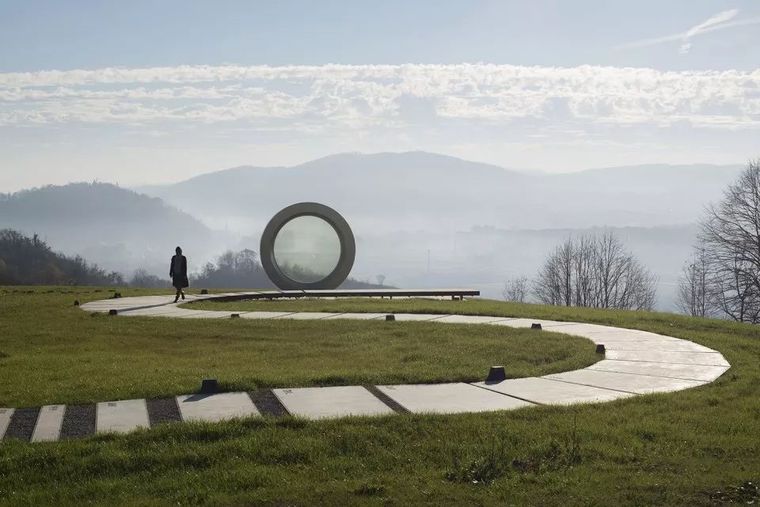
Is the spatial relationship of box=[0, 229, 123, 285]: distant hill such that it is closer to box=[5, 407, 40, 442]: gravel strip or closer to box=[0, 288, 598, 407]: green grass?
box=[0, 288, 598, 407]: green grass

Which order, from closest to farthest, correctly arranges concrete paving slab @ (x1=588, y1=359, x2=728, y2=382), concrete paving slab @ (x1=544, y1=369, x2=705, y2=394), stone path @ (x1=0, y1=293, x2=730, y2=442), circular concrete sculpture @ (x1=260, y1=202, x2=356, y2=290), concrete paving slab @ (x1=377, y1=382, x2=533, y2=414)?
stone path @ (x1=0, y1=293, x2=730, y2=442) < concrete paving slab @ (x1=377, y1=382, x2=533, y2=414) < concrete paving slab @ (x1=544, y1=369, x2=705, y2=394) < concrete paving slab @ (x1=588, y1=359, x2=728, y2=382) < circular concrete sculpture @ (x1=260, y1=202, x2=356, y2=290)

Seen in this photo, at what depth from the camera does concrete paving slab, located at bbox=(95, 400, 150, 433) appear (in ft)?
21.3

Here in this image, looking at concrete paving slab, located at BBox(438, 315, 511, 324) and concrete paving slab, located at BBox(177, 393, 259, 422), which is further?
concrete paving slab, located at BBox(438, 315, 511, 324)

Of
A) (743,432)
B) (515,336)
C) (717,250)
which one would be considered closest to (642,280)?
(717,250)

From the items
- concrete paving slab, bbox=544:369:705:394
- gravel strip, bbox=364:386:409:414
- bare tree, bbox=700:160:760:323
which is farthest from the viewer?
bare tree, bbox=700:160:760:323

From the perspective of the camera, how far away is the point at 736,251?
43625mm

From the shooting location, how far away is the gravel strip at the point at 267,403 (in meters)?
7.02

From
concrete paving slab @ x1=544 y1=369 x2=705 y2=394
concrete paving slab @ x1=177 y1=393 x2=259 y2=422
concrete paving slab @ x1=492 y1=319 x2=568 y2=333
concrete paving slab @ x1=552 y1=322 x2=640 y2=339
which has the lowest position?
concrete paving slab @ x1=177 y1=393 x2=259 y2=422

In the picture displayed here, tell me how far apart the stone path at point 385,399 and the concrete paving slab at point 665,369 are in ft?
0.04

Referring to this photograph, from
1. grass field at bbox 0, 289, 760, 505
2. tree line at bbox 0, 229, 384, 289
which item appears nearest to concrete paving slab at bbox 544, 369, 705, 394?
grass field at bbox 0, 289, 760, 505

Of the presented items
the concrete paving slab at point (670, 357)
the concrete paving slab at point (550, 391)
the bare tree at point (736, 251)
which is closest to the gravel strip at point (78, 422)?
the concrete paving slab at point (550, 391)

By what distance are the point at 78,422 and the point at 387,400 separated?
2575 millimetres

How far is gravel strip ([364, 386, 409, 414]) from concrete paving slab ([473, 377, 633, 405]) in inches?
43.3

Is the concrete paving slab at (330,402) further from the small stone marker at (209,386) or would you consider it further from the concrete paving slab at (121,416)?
the concrete paving slab at (121,416)
